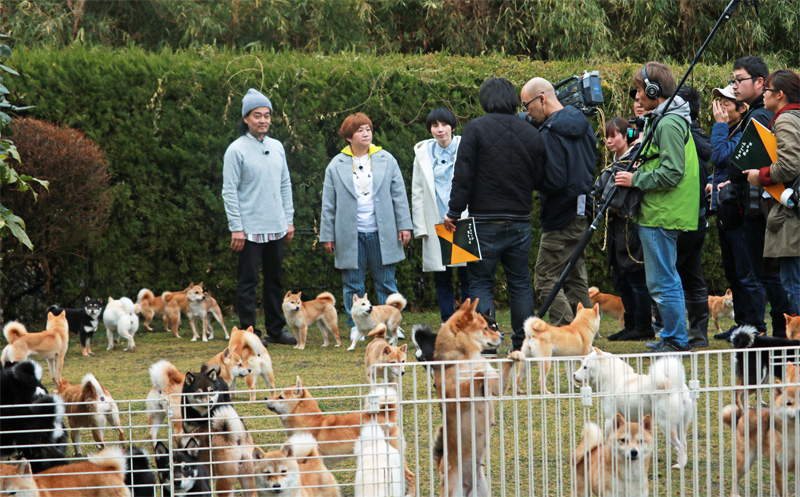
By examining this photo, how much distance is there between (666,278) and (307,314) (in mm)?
3279

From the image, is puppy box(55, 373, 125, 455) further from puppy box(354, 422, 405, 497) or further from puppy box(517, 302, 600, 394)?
puppy box(517, 302, 600, 394)

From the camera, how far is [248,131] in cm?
746

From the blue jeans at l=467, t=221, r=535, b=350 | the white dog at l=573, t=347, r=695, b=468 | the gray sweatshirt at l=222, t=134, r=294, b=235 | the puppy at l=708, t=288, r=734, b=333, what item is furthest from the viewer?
the puppy at l=708, t=288, r=734, b=333

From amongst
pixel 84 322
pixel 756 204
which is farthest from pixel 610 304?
pixel 84 322

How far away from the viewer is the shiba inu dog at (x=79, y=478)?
3.04 meters

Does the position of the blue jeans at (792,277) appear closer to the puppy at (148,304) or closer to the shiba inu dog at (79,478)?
the shiba inu dog at (79,478)

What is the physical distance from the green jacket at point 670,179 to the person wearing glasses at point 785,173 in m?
0.43

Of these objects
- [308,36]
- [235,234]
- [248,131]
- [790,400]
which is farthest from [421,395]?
[308,36]

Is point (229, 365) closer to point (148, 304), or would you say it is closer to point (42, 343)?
point (42, 343)

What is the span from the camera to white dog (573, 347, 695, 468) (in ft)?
11.1

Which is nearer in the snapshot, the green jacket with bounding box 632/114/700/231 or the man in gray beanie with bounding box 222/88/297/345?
the green jacket with bounding box 632/114/700/231

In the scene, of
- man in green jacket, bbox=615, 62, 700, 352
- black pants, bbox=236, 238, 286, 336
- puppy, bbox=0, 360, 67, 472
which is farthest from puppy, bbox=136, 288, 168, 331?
man in green jacket, bbox=615, 62, 700, 352

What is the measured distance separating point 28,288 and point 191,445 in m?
5.81

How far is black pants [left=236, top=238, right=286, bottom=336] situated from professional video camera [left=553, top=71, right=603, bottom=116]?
113 inches
